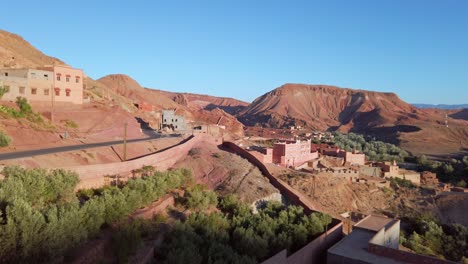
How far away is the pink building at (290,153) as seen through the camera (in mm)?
32844

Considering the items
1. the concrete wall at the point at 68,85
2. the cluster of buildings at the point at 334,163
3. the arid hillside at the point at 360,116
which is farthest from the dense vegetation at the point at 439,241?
the arid hillside at the point at 360,116

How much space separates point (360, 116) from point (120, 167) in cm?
10517

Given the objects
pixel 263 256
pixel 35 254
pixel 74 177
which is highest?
pixel 74 177

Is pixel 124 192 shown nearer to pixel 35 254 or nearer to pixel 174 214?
pixel 174 214

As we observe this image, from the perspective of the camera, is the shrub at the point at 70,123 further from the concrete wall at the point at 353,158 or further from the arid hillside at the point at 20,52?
the concrete wall at the point at 353,158

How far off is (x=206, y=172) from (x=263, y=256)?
30.5 ft

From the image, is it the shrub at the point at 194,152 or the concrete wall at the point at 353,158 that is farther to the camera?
the concrete wall at the point at 353,158

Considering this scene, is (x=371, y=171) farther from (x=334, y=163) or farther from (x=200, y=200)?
(x=200, y=200)

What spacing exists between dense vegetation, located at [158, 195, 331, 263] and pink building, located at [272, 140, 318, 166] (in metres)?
17.1

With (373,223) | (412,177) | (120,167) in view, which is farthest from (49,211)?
(412,177)

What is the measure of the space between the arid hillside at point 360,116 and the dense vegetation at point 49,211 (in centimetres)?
6522

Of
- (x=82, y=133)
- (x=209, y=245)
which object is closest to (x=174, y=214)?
(x=209, y=245)

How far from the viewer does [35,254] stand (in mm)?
7785

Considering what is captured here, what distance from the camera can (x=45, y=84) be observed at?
26.0 metres
